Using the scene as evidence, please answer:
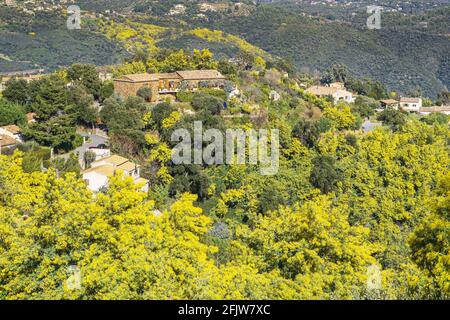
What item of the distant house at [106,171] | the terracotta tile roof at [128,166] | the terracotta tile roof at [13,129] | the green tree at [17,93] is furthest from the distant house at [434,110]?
the terracotta tile roof at [13,129]

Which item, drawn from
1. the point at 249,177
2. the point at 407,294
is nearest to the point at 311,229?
the point at 407,294

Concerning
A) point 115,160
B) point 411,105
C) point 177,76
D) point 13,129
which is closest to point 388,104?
point 411,105

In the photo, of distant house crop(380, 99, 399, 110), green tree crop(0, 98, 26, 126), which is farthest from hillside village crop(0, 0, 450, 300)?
distant house crop(380, 99, 399, 110)

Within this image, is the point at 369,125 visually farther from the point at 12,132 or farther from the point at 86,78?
the point at 12,132

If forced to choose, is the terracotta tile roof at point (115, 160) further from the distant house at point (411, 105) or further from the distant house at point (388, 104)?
the distant house at point (411, 105)
